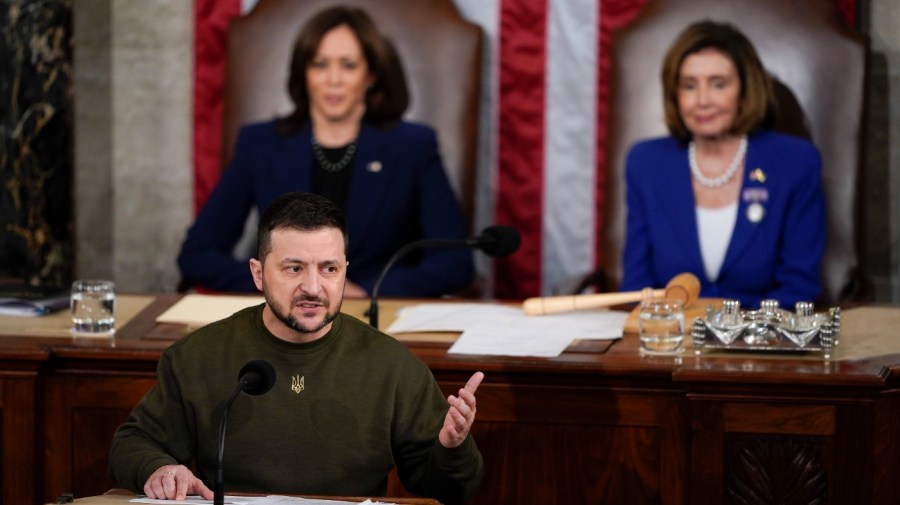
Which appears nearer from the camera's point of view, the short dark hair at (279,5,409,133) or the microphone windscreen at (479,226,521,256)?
the microphone windscreen at (479,226,521,256)

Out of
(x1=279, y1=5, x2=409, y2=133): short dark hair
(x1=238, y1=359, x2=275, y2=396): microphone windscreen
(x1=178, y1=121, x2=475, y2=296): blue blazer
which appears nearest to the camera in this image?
(x1=238, y1=359, x2=275, y2=396): microphone windscreen

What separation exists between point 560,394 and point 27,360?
4.13 feet

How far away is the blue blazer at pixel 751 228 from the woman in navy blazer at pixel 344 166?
0.66m

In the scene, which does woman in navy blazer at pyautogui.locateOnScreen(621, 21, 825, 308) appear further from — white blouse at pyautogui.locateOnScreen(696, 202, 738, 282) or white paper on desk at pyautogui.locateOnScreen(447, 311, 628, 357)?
white paper on desk at pyautogui.locateOnScreen(447, 311, 628, 357)

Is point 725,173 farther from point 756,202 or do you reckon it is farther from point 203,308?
point 203,308

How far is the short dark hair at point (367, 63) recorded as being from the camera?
208 inches

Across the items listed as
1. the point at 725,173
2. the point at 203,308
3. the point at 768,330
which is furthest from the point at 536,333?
the point at 725,173

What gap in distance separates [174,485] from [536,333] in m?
1.38

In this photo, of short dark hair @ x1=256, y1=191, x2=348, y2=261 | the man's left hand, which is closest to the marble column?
short dark hair @ x1=256, y1=191, x2=348, y2=261

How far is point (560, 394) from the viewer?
346 cm

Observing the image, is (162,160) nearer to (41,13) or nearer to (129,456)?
(41,13)

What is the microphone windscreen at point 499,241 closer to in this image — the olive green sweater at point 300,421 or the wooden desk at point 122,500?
the olive green sweater at point 300,421

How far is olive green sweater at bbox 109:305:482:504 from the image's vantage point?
278 centimetres

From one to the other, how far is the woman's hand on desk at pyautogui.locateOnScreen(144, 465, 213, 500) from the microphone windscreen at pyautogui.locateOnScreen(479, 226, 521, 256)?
1.41m
